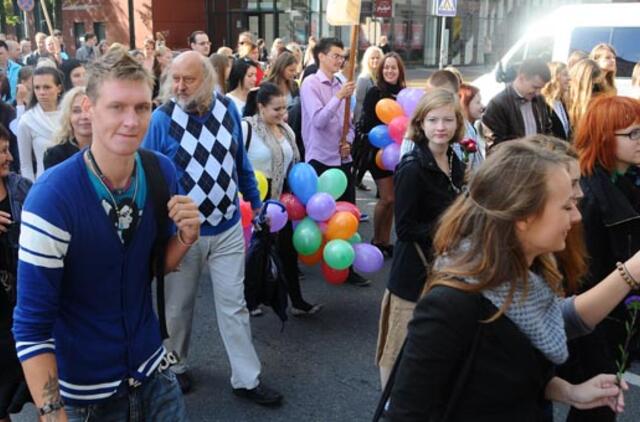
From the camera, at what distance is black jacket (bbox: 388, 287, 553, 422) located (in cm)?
163

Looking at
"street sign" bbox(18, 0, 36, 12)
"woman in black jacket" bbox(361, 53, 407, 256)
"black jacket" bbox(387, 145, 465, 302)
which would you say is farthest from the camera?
"street sign" bbox(18, 0, 36, 12)

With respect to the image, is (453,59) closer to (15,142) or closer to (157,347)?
(15,142)

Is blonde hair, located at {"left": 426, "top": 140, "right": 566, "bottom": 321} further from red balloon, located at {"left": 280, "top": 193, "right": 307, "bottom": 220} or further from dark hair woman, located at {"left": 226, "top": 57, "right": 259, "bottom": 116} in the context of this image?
dark hair woman, located at {"left": 226, "top": 57, "right": 259, "bottom": 116}

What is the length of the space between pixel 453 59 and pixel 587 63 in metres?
27.3

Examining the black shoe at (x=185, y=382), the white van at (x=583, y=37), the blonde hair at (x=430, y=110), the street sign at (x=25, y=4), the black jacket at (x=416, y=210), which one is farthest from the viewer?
the street sign at (x=25, y=4)

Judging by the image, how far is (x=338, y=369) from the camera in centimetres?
423

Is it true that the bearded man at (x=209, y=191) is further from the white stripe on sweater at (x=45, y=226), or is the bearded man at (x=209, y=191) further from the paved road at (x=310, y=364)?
the white stripe on sweater at (x=45, y=226)

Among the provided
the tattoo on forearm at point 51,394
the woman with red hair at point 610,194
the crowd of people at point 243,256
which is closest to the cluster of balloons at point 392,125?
the crowd of people at point 243,256

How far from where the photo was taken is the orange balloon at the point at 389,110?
5.65 metres

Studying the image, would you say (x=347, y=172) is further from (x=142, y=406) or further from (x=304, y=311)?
(x=142, y=406)

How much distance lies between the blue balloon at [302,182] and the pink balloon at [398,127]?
1046 mm

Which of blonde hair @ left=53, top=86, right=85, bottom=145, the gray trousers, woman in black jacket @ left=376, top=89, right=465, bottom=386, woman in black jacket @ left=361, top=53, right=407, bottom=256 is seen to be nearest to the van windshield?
woman in black jacket @ left=361, top=53, right=407, bottom=256

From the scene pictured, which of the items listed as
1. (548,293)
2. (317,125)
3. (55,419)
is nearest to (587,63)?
(317,125)

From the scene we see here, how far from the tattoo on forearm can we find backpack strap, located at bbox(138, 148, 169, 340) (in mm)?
473
